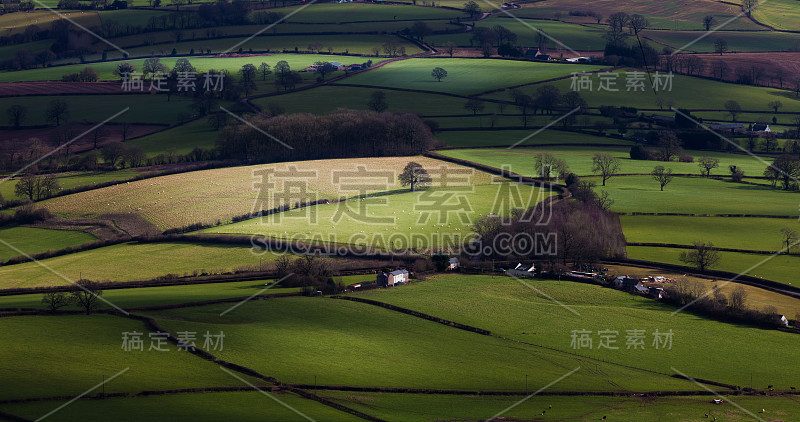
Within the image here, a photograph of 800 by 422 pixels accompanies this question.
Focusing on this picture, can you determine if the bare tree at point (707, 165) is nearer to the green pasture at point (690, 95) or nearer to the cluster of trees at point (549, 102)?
the cluster of trees at point (549, 102)

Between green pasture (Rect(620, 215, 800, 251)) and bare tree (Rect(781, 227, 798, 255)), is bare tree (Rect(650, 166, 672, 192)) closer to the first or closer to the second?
green pasture (Rect(620, 215, 800, 251))

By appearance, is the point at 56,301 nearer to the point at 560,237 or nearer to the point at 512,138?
the point at 560,237

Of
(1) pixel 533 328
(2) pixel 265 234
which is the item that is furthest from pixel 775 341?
(2) pixel 265 234

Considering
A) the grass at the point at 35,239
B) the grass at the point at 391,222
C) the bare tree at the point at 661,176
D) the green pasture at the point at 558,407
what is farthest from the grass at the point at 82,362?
the bare tree at the point at 661,176

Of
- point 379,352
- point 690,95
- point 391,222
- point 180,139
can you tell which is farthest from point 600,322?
point 690,95

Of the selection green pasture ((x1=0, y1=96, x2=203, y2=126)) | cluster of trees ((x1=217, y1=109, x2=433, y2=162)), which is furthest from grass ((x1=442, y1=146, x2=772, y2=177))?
green pasture ((x1=0, y1=96, x2=203, y2=126))

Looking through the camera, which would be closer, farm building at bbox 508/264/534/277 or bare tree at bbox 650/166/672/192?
farm building at bbox 508/264/534/277

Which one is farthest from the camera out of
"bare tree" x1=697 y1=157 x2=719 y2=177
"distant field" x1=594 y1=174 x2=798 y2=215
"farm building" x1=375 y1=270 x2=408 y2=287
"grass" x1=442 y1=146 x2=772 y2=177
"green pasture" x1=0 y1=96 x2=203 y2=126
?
"green pasture" x1=0 y1=96 x2=203 y2=126
